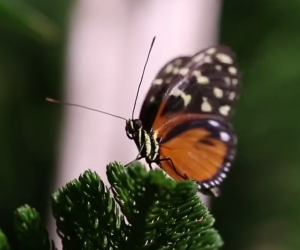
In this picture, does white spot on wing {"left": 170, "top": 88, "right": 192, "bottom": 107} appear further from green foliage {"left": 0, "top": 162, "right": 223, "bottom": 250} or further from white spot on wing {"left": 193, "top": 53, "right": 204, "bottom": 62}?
green foliage {"left": 0, "top": 162, "right": 223, "bottom": 250}

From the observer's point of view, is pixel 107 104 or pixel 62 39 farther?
pixel 62 39

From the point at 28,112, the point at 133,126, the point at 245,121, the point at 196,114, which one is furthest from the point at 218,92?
the point at 28,112

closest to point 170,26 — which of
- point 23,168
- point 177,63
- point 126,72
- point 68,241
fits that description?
point 126,72

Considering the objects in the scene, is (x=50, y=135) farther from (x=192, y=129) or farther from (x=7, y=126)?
(x=192, y=129)

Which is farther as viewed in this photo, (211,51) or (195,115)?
(211,51)

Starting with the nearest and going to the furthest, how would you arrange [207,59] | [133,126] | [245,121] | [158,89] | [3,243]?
1. [3,243]
2. [133,126]
3. [158,89]
4. [207,59]
5. [245,121]

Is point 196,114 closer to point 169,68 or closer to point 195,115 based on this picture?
point 195,115
